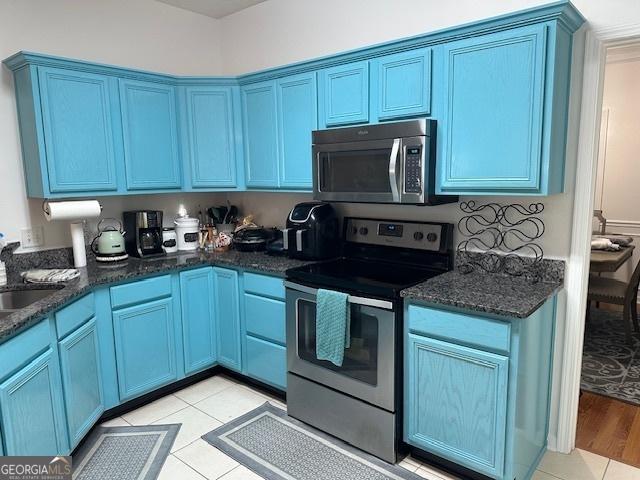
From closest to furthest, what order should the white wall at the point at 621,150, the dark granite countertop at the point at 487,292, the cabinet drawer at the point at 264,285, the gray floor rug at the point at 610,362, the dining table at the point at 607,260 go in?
the dark granite countertop at the point at 487,292 → the cabinet drawer at the point at 264,285 → the gray floor rug at the point at 610,362 → the dining table at the point at 607,260 → the white wall at the point at 621,150

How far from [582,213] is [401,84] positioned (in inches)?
42.2

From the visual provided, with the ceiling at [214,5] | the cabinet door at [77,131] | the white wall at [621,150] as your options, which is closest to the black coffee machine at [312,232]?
the cabinet door at [77,131]

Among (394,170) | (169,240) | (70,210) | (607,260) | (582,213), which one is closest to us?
(582,213)

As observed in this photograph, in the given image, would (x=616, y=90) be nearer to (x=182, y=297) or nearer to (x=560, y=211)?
(x=560, y=211)

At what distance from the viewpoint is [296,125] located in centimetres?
283

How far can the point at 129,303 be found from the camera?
263cm

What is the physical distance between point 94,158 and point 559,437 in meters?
3.03

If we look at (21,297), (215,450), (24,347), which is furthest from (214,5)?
(215,450)

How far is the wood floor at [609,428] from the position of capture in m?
2.33

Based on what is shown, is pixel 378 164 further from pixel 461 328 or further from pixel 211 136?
pixel 211 136

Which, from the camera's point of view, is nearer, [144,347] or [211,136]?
[144,347]

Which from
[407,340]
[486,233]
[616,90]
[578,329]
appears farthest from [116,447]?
[616,90]

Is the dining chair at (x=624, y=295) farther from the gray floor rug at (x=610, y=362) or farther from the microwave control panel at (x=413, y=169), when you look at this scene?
the microwave control panel at (x=413, y=169)

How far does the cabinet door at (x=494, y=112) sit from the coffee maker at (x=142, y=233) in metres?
1.98
